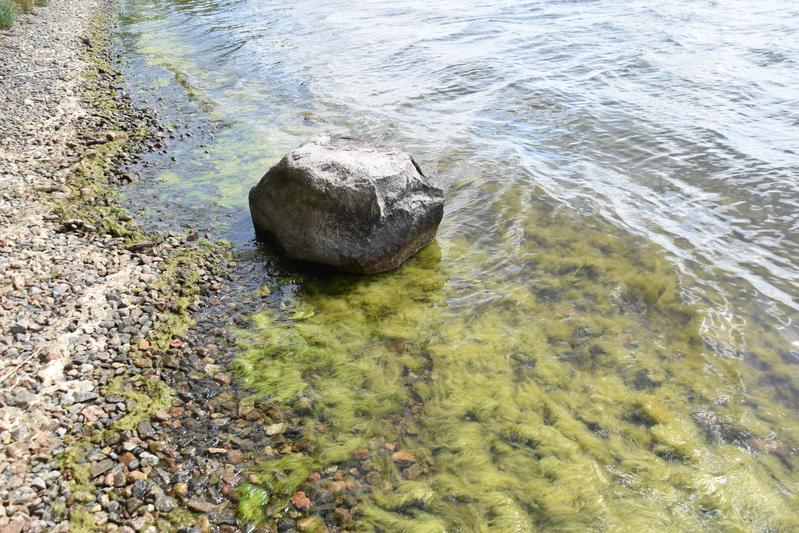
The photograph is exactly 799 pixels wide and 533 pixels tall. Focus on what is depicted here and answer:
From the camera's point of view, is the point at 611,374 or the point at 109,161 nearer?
the point at 611,374

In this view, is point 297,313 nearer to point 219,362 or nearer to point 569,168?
point 219,362

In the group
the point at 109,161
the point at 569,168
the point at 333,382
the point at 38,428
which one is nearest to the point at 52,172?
the point at 109,161

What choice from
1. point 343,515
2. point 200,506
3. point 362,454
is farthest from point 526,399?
point 200,506

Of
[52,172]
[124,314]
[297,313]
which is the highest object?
[52,172]

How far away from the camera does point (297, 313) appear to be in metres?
6.11

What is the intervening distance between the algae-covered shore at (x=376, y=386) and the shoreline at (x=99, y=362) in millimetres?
21

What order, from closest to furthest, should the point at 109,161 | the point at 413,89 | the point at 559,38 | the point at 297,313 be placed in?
the point at 297,313 → the point at 109,161 → the point at 413,89 → the point at 559,38

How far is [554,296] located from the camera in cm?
625

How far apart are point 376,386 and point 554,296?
2404mm

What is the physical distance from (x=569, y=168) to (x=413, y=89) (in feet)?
19.2

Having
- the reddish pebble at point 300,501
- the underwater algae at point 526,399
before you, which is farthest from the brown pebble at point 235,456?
the reddish pebble at point 300,501

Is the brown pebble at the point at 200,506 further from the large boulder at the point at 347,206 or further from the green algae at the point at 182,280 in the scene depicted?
the large boulder at the point at 347,206

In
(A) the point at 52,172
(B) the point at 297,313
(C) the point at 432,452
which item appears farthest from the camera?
(A) the point at 52,172

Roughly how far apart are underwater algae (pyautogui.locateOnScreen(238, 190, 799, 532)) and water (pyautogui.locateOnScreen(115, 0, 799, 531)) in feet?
0.07
